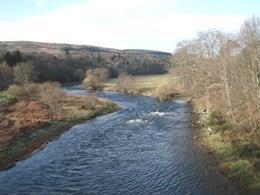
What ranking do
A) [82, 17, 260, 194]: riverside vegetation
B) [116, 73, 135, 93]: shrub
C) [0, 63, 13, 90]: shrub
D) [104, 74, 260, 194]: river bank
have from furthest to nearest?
1. [116, 73, 135, 93]: shrub
2. [0, 63, 13, 90]: shrub
3. [82, 17, 260, 194]: riverside vegetation
4. [104, 74, 260, 194]: river bank

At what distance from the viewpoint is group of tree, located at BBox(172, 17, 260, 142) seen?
148 ft

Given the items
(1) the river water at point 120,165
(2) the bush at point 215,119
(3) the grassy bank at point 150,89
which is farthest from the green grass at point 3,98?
(2) the bush at point 215,119

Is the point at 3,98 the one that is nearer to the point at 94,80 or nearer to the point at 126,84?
the point at 126,84

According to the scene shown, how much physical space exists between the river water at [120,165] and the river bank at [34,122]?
1917 millimetres

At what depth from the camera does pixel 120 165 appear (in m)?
39.8

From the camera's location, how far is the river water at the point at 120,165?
1307 inches

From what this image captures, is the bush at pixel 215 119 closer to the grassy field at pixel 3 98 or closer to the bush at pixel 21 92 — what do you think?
the grassy field at pixel 3 98

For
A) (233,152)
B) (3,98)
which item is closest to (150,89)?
(3,98)

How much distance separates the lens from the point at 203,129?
52.6 meters

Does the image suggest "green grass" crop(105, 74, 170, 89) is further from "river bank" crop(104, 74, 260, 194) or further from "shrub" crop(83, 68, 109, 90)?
"river bank" crop(104, 74, 260, 194)

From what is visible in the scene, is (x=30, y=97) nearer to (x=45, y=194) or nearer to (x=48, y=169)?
(x=48, y=169)

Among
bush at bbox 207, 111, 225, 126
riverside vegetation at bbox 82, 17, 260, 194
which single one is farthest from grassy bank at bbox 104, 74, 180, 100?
bush at bbox 207, 111, 225, 126

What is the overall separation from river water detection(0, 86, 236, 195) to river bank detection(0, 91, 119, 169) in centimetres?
192

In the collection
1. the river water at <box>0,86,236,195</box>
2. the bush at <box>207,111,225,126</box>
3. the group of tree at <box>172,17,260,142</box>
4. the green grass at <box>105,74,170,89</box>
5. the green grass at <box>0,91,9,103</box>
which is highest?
the group of tree at <box>172,17,260,142</box>
